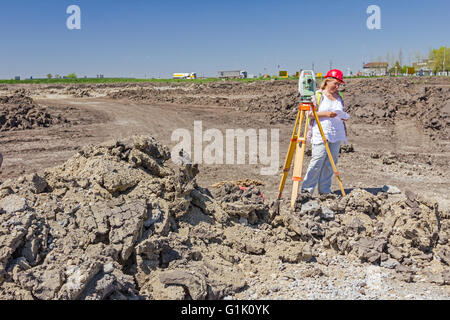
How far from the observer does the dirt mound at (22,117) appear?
45.5 ft

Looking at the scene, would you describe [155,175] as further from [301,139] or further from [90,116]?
[90,116]

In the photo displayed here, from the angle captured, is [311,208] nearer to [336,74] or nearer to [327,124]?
[327,124]

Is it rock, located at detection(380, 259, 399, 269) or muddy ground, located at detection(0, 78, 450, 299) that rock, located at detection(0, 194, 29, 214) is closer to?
muddy ground, located at detection(0, 78, 450, 299)

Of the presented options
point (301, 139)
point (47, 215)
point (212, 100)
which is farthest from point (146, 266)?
point (212, 100)

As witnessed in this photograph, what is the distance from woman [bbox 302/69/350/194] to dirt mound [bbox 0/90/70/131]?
11524 millimetres

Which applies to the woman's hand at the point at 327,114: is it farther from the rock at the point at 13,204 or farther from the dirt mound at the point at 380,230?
the rock at the point at 13,204

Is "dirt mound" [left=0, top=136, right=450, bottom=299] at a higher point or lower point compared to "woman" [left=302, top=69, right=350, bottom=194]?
lower

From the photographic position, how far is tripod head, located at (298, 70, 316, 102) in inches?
209

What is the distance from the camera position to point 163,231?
404cm

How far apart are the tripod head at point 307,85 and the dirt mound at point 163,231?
53.7 inches

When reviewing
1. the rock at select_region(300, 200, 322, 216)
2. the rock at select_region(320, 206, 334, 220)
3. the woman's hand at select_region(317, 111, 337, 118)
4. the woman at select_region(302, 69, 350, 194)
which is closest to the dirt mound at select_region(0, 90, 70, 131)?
the woman at select_region(302, 69, 350, 194)

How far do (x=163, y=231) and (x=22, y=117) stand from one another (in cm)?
1256

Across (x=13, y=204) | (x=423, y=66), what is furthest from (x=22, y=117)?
(x=423, y=66)

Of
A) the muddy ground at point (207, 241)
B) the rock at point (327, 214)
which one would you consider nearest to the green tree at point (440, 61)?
the muddy ground at point (207, 241)
